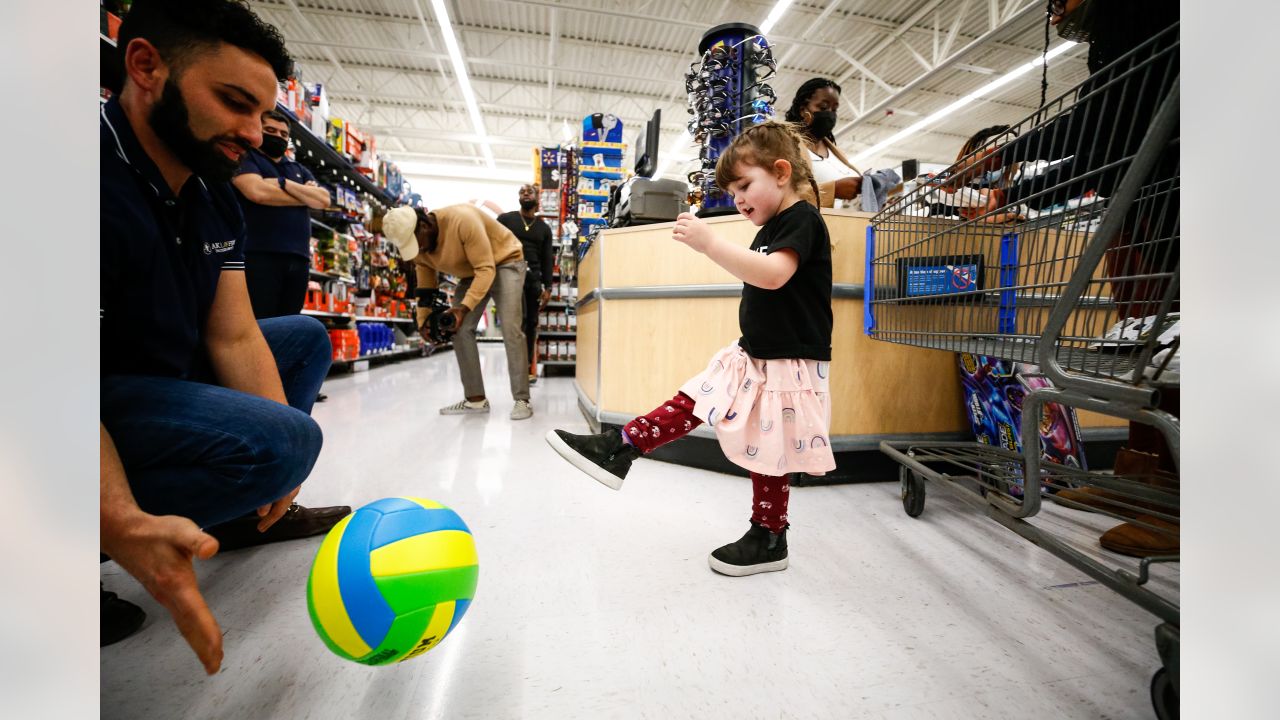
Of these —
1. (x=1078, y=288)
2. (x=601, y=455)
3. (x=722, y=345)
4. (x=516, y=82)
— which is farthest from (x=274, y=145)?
(x=516, y=82)

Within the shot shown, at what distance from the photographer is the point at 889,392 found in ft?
6.35

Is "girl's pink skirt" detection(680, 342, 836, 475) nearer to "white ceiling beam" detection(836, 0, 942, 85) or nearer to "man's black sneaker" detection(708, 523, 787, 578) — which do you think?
"man's black sneaker" detection(708, 523, 787, 578)

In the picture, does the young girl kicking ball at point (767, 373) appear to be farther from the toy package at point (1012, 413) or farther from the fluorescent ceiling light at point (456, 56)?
the fluorescent ceiling light at point (456, 56)

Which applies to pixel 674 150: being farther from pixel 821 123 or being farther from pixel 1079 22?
pixel 1079 22

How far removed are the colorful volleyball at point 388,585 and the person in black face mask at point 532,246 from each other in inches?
142

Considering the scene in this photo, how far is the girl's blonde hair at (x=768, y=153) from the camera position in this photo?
4.06 feet

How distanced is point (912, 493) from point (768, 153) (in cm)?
111

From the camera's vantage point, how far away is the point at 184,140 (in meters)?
0.78

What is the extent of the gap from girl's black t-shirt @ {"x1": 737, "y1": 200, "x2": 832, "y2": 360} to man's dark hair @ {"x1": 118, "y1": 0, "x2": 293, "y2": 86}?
3.42ft

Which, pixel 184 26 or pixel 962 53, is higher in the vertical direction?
pixel 962 53

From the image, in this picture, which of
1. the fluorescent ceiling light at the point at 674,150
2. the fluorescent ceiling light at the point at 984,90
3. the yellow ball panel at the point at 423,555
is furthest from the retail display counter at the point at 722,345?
the fluorescent ceiling light at the point at 674,150
